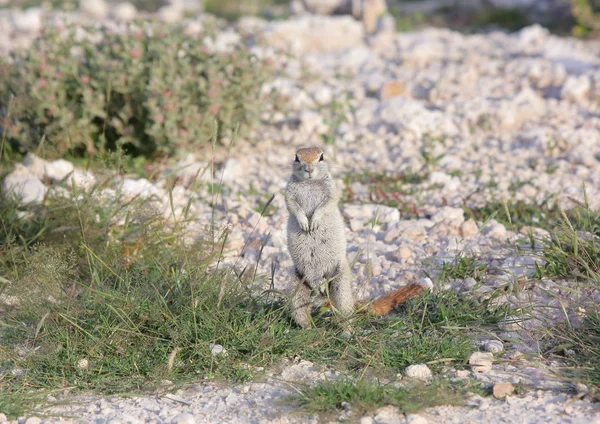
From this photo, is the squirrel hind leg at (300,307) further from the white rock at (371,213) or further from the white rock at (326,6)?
the white rock at (326,6)

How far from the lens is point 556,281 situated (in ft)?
14.7

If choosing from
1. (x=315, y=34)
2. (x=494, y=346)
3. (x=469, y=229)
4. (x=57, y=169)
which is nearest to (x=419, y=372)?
(x=494, y=346)

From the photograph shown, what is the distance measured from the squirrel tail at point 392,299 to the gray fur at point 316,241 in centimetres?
12

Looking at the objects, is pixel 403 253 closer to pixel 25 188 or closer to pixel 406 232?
pixel 406 232

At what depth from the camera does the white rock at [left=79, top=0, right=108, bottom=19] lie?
37.8ft

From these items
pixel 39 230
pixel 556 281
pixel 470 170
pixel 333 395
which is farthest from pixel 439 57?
pixel 333 395

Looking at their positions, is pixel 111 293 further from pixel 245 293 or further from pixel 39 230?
pixel 39 230

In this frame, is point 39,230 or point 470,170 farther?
point 470,170

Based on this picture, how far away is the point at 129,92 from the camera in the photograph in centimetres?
631

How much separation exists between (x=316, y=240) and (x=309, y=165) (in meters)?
0.41

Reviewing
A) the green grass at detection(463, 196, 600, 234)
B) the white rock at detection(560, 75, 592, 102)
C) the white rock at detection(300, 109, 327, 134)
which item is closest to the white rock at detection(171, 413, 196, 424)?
the green grass at detection(463, 196, 600, 234)

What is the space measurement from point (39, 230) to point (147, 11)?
772 centimetres

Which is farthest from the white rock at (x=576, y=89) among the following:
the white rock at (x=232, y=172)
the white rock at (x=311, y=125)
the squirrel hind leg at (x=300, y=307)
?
the squirrel hind leg at (x=300, y=307)

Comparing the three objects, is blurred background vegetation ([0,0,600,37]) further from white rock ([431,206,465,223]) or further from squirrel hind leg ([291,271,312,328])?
squirrel hind leg ([291,271,312,328])
